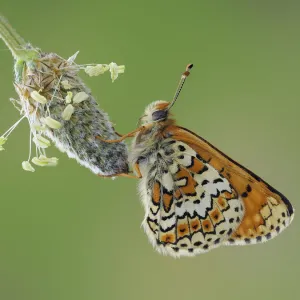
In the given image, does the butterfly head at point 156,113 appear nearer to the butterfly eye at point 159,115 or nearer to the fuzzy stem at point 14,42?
the butterfly eye at point 159,115

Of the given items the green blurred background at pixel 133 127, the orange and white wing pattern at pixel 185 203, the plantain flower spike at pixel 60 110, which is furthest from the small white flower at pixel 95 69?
the green blurred background at pixel 133 127

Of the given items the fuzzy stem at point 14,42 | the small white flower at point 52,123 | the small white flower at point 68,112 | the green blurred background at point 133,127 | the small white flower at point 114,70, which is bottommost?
the small white flower at point 52,123

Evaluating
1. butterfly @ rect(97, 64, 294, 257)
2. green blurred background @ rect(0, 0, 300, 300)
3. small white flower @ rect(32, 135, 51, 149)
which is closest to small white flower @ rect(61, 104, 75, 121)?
small white flower @ rect(32, 135, 51, 149)

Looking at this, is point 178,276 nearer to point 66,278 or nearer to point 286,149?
point 66,278

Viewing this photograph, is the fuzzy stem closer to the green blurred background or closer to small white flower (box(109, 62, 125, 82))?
small white flower (box(109, 62, 125, 82))

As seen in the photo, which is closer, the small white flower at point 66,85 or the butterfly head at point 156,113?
the small white flower at point 66,85

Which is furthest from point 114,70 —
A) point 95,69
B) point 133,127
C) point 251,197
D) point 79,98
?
point 133,127

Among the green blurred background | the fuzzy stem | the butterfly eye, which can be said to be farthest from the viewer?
the green blurred background

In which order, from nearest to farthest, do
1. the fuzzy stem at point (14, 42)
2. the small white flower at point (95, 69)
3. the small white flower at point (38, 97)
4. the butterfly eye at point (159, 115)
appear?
the fuzzy stem at point (14, 42)
the small white flower at point (38, 97)
the small white flower at point (95, 69)
the butterfly eye at point (159, 115)
